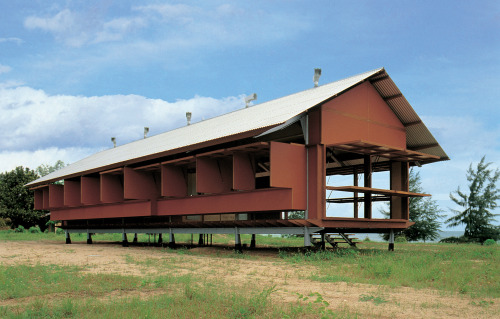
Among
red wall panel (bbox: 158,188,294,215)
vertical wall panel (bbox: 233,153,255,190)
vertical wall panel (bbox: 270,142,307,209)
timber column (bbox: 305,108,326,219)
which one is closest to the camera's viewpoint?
vertical wall panel (bbox: 270,142,307,209)

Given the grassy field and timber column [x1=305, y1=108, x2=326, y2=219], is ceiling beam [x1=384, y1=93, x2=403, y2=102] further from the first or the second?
the grassy field

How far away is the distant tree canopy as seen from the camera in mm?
55656

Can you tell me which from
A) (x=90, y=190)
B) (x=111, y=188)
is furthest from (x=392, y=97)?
(x=90, y=190)

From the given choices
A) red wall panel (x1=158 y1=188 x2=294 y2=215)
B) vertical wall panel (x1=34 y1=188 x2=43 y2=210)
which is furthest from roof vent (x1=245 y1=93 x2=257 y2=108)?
vertical wall panel (x1=34 y1=188 x2=43 y2=210)

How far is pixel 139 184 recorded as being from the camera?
2720cm

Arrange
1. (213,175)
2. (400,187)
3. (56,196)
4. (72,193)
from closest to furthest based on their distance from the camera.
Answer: (213,175)
(400,187)
(72,193)
(56,196)

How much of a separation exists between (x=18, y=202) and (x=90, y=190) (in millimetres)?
29461

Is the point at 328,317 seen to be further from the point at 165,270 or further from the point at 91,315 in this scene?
the point at 165,270

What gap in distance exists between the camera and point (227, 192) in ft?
70.0

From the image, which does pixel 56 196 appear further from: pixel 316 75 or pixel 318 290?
pixel 318 290

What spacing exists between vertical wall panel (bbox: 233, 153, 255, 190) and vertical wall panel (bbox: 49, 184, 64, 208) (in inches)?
776

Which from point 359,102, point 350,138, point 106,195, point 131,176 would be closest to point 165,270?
point 350,138

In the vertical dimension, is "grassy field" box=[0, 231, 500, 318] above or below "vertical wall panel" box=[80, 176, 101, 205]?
below

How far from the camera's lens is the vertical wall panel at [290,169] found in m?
18.3
